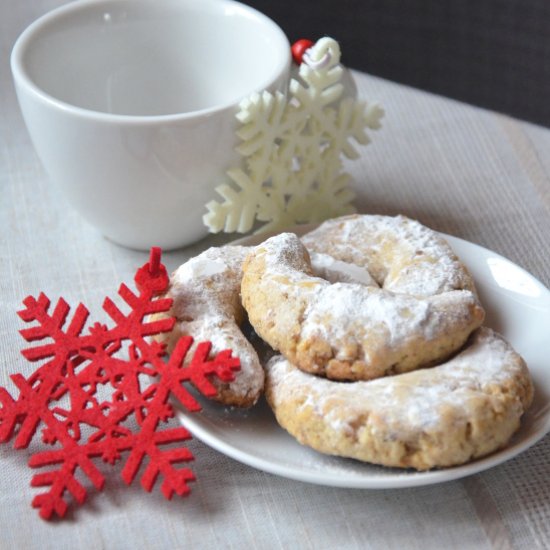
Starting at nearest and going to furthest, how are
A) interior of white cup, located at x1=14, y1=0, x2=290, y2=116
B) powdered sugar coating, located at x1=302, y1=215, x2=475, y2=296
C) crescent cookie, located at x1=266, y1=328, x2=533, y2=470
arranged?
1. crescent cookie, located at x1=266, y1=328, x2=533, y2=470
2. powdered sugar coating, located at x1=302, y1=215, x2=475, y2=296
3. interior of white cup, located at x1=14, y1=0, x2=290, y2=116

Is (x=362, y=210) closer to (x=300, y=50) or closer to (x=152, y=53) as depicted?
(x=300, y=50)

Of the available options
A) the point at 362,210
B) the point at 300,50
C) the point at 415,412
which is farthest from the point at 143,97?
the point at 415,412

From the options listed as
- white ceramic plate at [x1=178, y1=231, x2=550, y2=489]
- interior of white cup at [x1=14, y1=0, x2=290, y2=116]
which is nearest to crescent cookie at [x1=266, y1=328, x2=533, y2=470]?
white ceramic plate at [x1=178, y1=231, x2=550, y2=489]

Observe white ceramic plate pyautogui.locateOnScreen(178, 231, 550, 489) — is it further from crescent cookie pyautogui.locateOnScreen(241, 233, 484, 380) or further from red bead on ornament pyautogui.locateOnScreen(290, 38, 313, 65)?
red bead on ornament pyautogui.locateOnScreen(290, 38, 313, 65)

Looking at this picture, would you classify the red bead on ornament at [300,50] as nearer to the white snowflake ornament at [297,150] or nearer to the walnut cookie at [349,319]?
the white snowflake ornament at [297,150]

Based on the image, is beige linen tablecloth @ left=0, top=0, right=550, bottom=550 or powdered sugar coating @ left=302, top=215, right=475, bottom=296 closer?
beige linen tablecloth @ left=0, top=0, right=550, bottom=550

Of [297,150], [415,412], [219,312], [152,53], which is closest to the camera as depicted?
[415,412]

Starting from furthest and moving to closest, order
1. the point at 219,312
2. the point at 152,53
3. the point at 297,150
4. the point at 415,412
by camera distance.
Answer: the point at 152,53 < the point at 297,150 < the point at 219,312 < the point at 415,412
